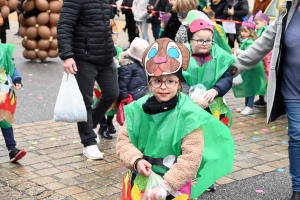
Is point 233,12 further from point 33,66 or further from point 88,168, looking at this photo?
point 88,168

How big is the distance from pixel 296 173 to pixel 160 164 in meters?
1.81

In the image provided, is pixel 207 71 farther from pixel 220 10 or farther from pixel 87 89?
pixel 220 10

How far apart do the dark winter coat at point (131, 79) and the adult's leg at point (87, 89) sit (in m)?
0.81

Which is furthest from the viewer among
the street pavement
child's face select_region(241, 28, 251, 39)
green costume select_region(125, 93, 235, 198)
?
child's face select_region(241, 28, 251, 39)

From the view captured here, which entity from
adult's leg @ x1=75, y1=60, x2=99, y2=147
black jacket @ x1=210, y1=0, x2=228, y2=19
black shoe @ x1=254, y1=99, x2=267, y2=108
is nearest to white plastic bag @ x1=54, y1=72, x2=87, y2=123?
adult's leg @ x1=75, y1=60, x2=99, y2=147

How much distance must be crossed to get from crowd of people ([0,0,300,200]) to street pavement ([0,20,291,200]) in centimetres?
23

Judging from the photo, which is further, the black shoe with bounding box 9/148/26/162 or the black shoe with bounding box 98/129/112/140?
the black shoe with bounding box 98/129/112/140

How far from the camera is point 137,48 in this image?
6.50 metres

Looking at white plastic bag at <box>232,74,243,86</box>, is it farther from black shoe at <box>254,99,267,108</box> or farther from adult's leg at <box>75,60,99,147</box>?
black shoe at <box>254,99,267,108</box>

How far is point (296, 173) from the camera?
4.64m

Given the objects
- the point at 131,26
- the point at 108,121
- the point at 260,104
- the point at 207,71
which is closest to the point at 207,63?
the point at 207,71

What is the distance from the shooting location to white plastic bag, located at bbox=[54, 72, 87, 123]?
17.7 feet

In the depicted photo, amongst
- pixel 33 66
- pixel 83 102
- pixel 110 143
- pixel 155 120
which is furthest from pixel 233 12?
pixel 155 120

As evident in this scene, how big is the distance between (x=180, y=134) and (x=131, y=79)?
339cm
